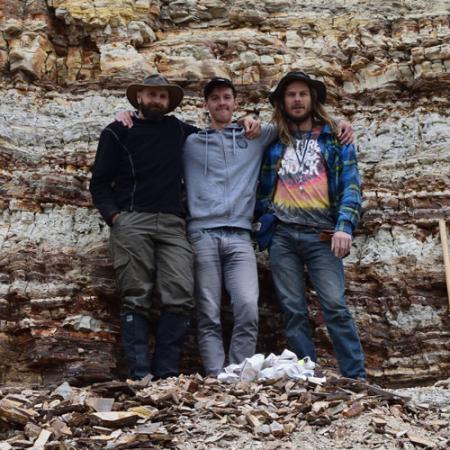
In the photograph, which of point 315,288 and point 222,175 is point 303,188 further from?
point 315,288

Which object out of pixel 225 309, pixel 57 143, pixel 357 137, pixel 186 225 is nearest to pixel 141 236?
pixel 186 225

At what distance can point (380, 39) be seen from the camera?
1208 centimetres

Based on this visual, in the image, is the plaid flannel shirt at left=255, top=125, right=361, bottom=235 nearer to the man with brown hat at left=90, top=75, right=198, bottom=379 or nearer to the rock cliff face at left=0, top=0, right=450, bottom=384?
the man with brown hat at left=90, top=75, right=198, bottom=379

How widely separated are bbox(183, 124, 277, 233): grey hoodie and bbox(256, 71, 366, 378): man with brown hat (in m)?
0.15

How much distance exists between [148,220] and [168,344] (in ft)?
3.92

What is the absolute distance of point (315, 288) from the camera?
8.50m

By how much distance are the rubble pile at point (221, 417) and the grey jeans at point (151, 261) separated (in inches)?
45.3

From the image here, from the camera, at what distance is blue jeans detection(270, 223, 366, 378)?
8.11 metres

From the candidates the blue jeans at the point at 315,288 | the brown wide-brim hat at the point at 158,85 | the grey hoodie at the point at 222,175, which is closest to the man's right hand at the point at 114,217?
the grey hoodie at the point at 222,175

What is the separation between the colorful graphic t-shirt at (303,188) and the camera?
8656 millimetres

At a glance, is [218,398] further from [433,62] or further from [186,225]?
[433,62]

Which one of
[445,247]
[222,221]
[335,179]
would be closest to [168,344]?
[222,221]

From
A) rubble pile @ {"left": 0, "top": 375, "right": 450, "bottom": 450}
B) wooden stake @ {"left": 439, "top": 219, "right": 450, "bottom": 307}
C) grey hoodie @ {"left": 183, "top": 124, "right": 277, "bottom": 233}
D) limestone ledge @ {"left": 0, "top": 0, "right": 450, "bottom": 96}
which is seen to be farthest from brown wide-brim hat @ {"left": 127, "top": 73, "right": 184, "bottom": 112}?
wooden stake @ {"left": 439, "top": 219, "right": 450, "bottom": 307}

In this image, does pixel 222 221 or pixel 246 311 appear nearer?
pixel 246 311
